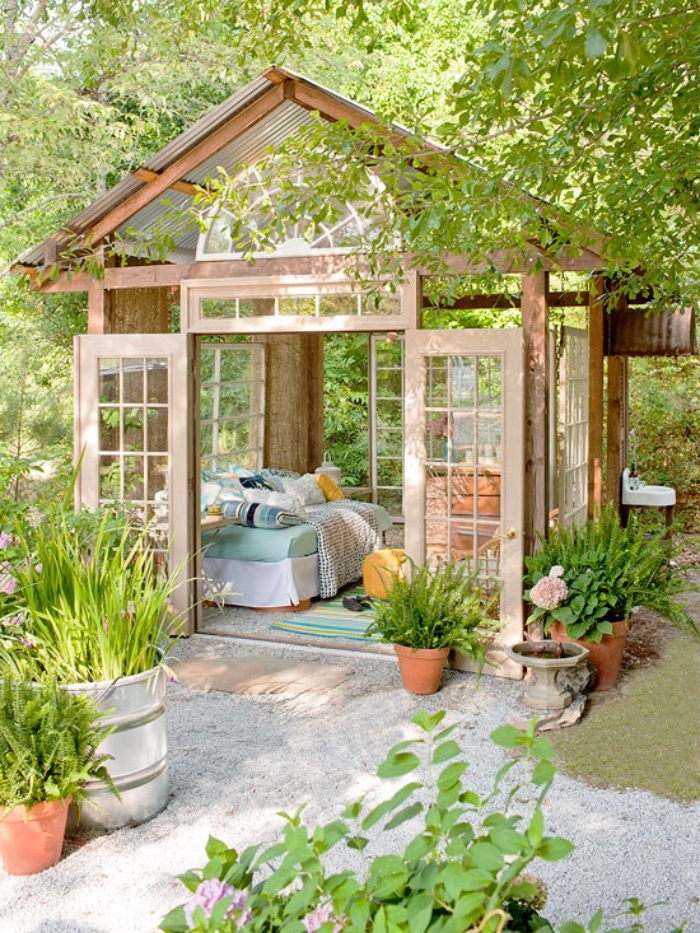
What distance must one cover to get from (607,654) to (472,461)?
133 centimetres

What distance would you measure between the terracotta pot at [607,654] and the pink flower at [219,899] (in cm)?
419

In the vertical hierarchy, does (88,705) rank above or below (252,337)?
below

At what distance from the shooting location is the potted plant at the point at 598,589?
5699mm

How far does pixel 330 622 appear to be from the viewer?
24.5 feet

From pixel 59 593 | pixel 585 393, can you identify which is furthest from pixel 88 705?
pixel 585 393

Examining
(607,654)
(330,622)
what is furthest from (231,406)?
(607,654)

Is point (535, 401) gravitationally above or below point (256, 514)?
above

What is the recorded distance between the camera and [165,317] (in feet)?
27.8

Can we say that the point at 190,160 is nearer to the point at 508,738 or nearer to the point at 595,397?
the point at 595,397

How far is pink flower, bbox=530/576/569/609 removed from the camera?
5.63m

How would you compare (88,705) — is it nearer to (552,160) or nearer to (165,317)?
(552,160)

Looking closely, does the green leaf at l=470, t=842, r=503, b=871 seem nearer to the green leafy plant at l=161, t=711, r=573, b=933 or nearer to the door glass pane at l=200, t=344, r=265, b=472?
the green leafy plant at l=161, t=711, r=573, b=933

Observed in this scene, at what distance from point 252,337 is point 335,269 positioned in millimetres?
4058

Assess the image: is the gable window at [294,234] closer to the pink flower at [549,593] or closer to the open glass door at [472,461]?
the open glass door at [472,461]
